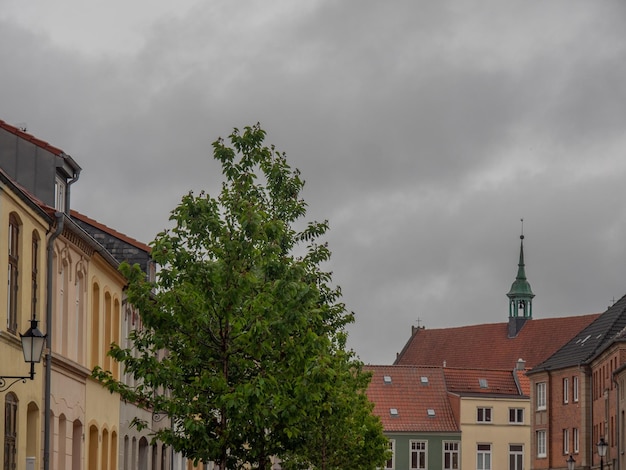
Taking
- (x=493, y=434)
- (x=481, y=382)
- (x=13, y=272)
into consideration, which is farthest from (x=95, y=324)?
(x=481, y=382)

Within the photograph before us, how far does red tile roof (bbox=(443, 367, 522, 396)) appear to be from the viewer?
360 ft

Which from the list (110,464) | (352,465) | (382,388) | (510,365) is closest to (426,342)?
(510,365)

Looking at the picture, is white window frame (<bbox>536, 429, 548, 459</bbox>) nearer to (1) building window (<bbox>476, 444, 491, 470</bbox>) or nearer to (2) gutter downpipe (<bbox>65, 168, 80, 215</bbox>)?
(1) building window (<bbox>476, 444, 491, 470</bbox>)

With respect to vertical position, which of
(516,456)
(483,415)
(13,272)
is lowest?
(13,272)

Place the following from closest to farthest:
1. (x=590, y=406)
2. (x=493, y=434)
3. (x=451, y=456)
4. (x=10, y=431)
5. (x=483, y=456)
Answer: (x=10, y=431) < (x=590, y=406) < (x=451, y=456) < (x=483, y=456) < (x=493, y=434)

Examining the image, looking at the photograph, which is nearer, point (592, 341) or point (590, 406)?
point (590, 406)

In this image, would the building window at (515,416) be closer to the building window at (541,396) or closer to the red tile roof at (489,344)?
the building window at (541,396)

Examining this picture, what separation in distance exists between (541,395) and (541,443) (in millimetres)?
3189

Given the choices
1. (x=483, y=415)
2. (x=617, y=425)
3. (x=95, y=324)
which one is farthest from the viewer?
(x=483, y=415)

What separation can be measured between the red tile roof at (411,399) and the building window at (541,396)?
38.3ft

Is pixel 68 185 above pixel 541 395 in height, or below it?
below

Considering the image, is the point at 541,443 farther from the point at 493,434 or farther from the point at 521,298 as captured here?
the point at 521,298

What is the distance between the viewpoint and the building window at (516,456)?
108 metres

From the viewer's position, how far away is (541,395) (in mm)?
96500
